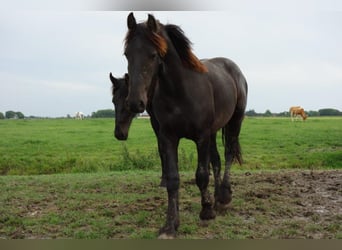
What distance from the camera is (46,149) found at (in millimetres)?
11016

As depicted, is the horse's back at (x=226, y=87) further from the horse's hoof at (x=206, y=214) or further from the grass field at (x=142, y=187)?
the grass field at (x=142, y=187)

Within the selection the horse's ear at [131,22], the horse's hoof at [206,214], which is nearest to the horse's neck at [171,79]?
the horse's ear at [131,22]

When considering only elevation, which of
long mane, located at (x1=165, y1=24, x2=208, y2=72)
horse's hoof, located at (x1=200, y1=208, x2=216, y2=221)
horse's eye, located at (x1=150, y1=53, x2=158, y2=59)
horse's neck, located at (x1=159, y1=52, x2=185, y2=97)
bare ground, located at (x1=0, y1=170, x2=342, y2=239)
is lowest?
bare ground, located at (x1=0, y1=170, x2=342, y2=239)

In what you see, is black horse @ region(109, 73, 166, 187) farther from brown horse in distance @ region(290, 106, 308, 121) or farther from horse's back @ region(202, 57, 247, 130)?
brown horse in distance @ region(290, 106, 308, 121)

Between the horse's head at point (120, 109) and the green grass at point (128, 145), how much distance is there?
329 centimetres

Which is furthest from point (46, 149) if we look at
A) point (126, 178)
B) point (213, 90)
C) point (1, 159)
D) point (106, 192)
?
point (213, 90)

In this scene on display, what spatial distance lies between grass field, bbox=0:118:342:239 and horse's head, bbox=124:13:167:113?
162 centimetres

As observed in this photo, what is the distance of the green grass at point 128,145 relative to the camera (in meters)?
9.74

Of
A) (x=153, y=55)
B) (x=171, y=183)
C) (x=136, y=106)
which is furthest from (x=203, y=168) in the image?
(x=153, y=55)

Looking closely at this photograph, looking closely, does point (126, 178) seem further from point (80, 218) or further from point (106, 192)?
point (80, 218)

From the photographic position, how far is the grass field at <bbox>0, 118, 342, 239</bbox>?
408 cm

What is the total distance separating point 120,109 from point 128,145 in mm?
5999

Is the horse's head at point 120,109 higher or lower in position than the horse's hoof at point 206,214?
higher

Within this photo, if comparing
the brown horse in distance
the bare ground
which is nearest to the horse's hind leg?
the bare ground
